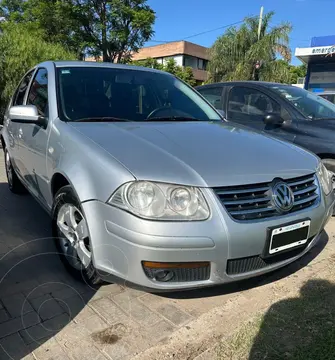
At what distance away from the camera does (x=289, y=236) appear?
222 centimetres

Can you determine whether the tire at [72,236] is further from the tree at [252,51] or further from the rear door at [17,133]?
the tree at [252,51]

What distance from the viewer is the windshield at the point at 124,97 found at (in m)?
2.92

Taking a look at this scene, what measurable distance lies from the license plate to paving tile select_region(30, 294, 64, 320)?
1390mm

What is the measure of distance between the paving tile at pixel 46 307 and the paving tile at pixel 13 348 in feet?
0.71

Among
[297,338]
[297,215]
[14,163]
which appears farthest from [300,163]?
[14,163]

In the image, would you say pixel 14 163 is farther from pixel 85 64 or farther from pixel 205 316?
pixel 205 316

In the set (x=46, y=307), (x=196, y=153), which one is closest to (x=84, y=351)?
(x=46, y=307)

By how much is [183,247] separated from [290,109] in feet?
10.6

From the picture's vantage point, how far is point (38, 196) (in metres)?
3.29

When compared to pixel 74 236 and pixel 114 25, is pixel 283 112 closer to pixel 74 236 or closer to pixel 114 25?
pixel 74 236

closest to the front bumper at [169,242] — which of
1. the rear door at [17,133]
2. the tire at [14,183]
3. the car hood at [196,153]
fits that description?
the car hood at [196,153]

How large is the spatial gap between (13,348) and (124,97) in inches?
82.7

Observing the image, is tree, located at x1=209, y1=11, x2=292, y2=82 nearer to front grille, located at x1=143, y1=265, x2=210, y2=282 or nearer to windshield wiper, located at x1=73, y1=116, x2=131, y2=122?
windshield wiper, located at x1=73, y1=116, x2=131, y2=122

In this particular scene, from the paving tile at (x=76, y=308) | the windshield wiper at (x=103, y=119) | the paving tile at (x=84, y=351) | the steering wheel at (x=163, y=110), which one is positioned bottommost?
the paving tile at (x=76, y=308)
